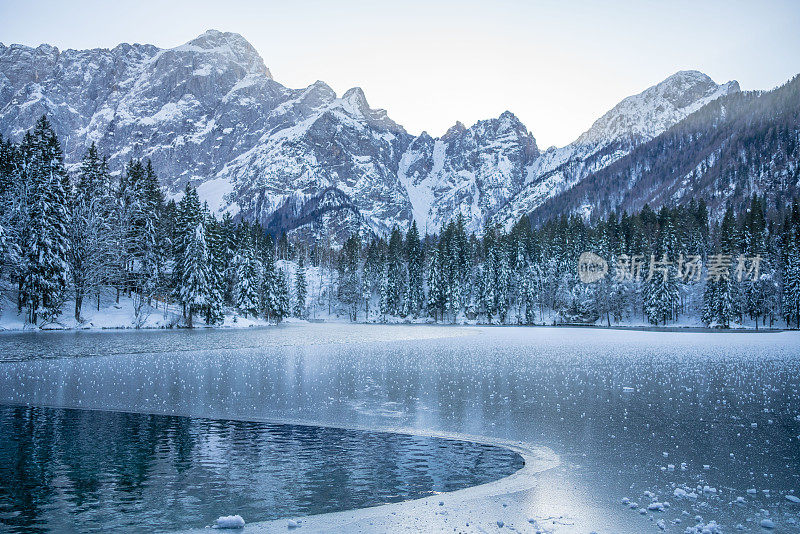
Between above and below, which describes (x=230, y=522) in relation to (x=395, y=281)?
below

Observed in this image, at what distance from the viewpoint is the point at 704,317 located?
90938mm

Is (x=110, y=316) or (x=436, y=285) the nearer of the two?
(x=110, y=316)

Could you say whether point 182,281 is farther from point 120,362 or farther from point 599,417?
point 599,417

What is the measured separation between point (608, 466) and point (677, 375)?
59.3 feet

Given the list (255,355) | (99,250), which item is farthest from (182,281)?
(255,355)

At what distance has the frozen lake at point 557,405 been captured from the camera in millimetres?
8711

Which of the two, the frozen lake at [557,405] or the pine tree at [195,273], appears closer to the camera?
the frozen lake at [557,405]

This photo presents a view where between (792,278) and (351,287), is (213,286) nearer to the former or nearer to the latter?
(351,287)

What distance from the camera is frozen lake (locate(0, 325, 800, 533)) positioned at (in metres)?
8.71

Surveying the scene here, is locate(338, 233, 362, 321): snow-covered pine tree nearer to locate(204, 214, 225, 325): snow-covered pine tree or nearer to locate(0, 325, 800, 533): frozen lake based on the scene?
locate(204, 214, 225, 325): snow-covered pine tree

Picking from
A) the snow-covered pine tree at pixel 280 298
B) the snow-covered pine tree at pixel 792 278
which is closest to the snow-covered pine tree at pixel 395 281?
the snow-covered pine tree at pixel 280 298

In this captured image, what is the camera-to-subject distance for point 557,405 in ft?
58.3

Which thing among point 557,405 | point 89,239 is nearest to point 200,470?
point 557,405

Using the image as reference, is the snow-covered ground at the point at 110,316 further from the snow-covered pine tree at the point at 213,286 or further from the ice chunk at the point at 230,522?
the ice chunk at the point at 230,522
